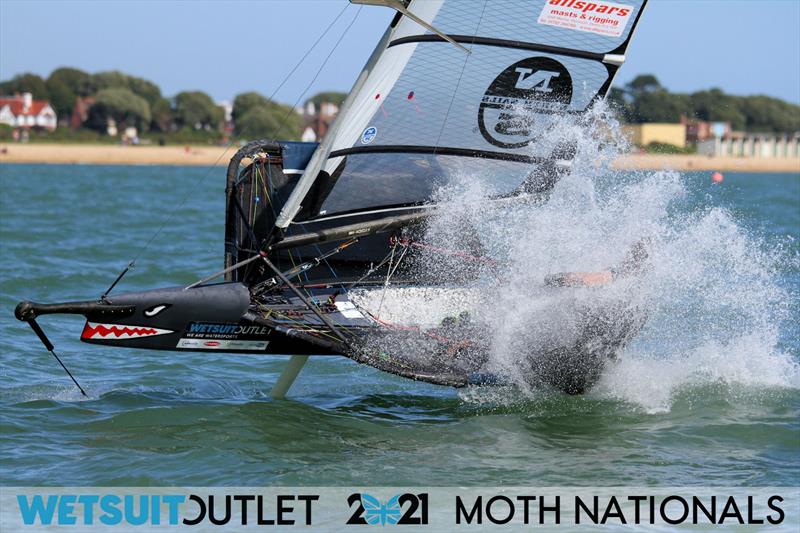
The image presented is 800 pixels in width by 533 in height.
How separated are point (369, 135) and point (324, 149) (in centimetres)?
38

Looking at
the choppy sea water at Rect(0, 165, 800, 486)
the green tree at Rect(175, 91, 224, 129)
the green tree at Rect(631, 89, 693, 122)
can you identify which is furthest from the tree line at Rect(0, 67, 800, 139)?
the choppy sea water at Rect(0, 165, 800, 486)

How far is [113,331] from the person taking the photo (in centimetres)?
724

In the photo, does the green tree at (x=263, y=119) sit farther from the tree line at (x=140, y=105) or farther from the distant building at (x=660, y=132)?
the distant building at (x=660, y=132)

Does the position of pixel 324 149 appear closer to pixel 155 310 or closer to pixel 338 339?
pixel 338 339

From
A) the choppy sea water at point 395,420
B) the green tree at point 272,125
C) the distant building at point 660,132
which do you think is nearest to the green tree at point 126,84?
the green tree at point 272,125

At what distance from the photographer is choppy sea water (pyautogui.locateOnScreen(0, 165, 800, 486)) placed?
257 inches

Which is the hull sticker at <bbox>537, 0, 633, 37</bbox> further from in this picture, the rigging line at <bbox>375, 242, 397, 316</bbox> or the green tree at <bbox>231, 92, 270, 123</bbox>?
the green tree at <bbox>231, 92, 270, 123</bbox>

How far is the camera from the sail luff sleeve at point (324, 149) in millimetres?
7836

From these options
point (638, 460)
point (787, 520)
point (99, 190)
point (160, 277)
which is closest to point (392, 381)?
point (638, 460)

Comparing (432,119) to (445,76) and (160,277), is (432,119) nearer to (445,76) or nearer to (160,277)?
(445,76)

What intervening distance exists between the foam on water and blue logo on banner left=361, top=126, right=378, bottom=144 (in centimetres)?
78

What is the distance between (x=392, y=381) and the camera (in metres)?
9.02

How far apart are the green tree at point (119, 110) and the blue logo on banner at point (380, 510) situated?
294ft

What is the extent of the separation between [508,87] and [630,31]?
0.97 m
